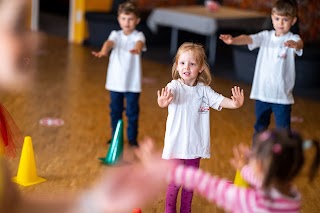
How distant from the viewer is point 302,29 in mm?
7629

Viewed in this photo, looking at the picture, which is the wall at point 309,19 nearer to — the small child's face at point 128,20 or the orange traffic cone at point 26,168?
the small child's face at point 128,20

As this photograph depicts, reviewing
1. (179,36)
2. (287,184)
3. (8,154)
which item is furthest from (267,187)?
(179,36)

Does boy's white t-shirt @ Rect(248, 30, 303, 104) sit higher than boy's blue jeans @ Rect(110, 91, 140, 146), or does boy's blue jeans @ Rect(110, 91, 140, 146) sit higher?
boy's white t-shirt @ Rect(248, 30, 303, 104)

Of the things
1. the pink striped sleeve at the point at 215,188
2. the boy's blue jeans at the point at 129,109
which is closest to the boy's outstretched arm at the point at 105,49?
the boy's blue jeans at the point at 129,109

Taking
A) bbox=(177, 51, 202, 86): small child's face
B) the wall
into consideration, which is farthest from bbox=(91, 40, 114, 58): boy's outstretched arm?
the wall

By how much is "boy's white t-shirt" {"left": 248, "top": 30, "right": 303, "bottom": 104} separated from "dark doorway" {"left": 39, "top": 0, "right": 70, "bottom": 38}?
573 cm

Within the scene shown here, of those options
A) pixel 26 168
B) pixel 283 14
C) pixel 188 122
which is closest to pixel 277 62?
pixel 283 14

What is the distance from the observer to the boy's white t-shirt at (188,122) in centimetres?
304

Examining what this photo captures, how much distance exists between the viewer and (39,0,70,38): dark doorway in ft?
31.8

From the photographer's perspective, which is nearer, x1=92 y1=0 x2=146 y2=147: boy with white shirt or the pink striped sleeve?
the pink striped sleeve

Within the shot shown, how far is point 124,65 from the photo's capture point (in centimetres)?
432

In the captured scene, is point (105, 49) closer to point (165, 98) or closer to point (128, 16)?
point (128, 16)

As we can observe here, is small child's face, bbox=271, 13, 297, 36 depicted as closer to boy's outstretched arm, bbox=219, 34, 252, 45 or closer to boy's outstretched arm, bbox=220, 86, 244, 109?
boy's outstretched arm, bbox=219, 34, 252, 45

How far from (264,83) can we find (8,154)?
1938 mm
